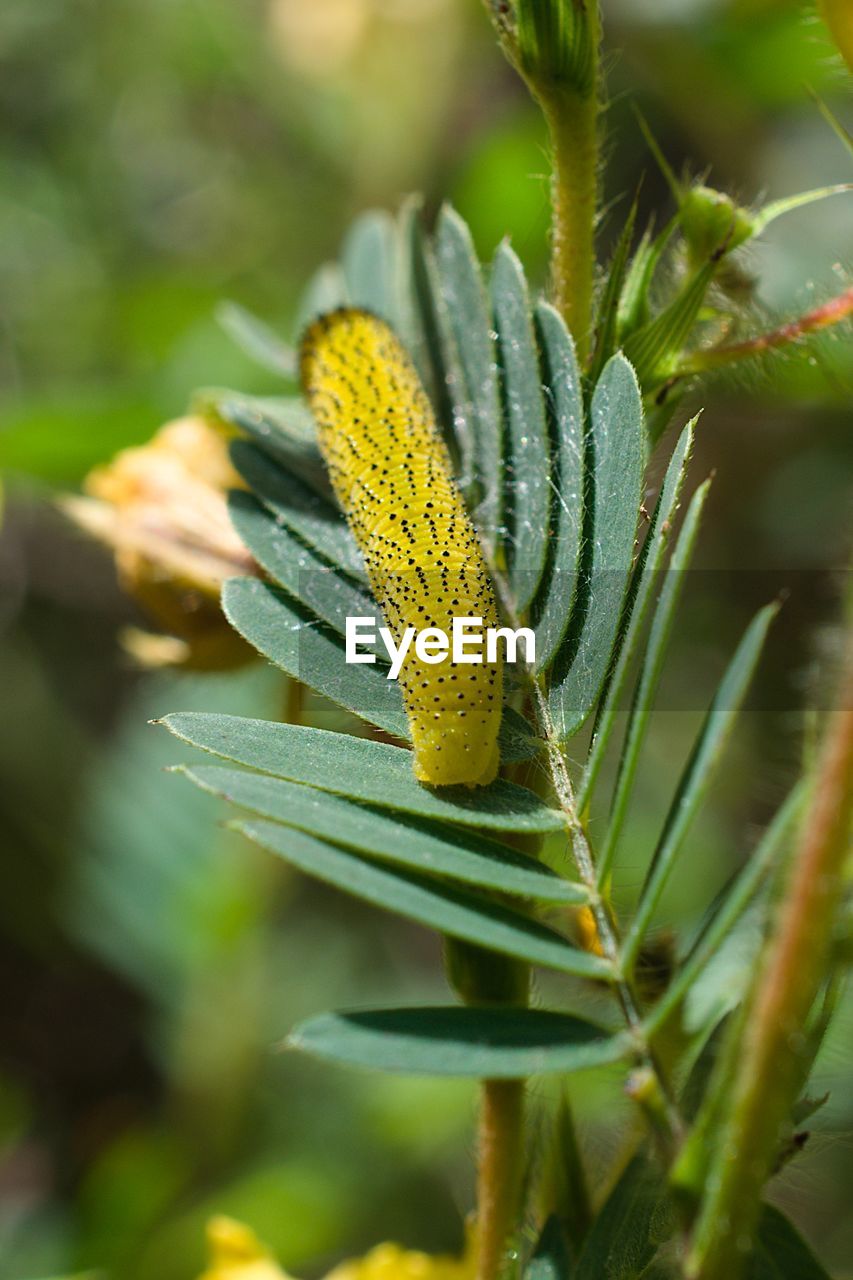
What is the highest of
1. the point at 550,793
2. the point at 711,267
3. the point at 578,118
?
the point at 578,118

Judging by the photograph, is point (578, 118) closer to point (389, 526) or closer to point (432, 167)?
point (389, 526)

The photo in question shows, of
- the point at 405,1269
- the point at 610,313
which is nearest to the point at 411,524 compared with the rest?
the point at 610,313

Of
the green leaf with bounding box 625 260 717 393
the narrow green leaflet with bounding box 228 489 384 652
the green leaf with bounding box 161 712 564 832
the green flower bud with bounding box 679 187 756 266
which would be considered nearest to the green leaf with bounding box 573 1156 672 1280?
the green leaf with bounding box 161 712 564 832

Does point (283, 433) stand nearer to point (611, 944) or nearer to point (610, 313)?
point (610, 313)

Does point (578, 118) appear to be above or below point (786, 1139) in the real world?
above

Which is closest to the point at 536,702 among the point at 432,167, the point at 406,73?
the point at 432,167

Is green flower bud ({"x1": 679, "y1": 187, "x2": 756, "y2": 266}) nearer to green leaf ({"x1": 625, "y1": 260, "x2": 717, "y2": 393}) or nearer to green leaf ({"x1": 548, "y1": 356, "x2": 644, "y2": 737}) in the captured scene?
green leaf ({"x1": 625, "y1": 260, "x2": 717, "y2": 393})
